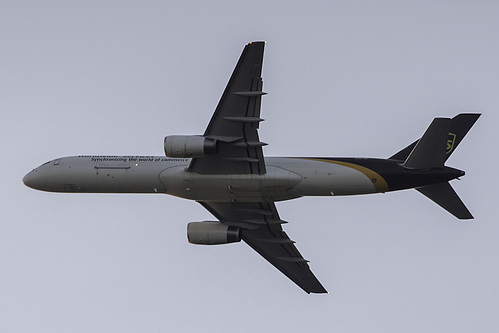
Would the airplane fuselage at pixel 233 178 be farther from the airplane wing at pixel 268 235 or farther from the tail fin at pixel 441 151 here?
the airplane wing at pixel 268 235

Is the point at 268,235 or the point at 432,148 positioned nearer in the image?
the point at 432,148

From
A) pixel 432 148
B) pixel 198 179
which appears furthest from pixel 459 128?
pixel 198 179

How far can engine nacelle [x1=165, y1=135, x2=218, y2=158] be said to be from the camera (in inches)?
1950

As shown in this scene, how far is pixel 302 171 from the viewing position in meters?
51.8

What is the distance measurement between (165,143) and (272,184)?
21.1 ft

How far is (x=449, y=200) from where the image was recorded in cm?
5094

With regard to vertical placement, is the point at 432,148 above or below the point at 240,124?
below

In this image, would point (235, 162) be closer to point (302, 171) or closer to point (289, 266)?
point (302, 171)

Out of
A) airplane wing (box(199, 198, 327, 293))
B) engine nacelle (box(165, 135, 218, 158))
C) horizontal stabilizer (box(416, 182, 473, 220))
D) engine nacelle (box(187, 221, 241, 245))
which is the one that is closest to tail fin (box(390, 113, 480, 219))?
horizontal stabilizer (box(416, 182, 473, 220))

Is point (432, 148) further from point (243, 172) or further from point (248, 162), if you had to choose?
point (243, 172)

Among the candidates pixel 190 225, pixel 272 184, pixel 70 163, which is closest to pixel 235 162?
pixel 272 184

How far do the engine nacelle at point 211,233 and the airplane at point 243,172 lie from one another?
2.3 inches

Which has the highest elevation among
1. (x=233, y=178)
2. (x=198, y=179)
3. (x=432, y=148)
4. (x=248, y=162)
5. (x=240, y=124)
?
(x=240, y=124)

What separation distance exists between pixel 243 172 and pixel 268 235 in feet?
27.7
